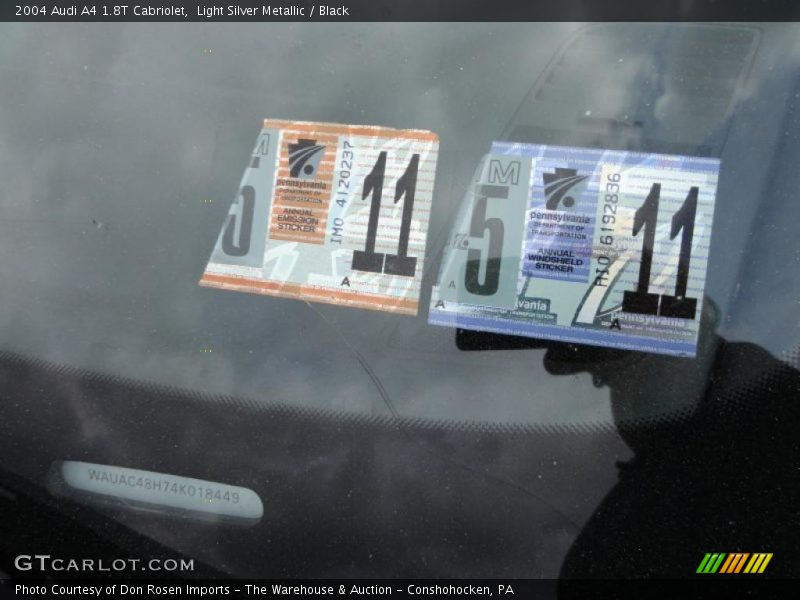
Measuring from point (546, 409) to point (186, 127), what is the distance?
972 mm

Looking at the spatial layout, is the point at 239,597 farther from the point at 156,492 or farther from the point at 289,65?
the point at 289,65

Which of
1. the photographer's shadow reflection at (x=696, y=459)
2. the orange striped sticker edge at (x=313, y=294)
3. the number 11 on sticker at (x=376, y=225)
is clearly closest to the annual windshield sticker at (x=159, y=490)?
the orange striped sticker edge at (x=313, y=294)

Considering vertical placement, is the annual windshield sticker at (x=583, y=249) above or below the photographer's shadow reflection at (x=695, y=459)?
above

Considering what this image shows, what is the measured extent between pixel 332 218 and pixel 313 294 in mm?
167

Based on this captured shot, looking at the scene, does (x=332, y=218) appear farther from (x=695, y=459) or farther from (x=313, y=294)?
(x=695, y=459)

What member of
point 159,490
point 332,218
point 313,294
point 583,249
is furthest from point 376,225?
point 159,490

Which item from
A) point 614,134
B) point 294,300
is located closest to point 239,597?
point 294,300
